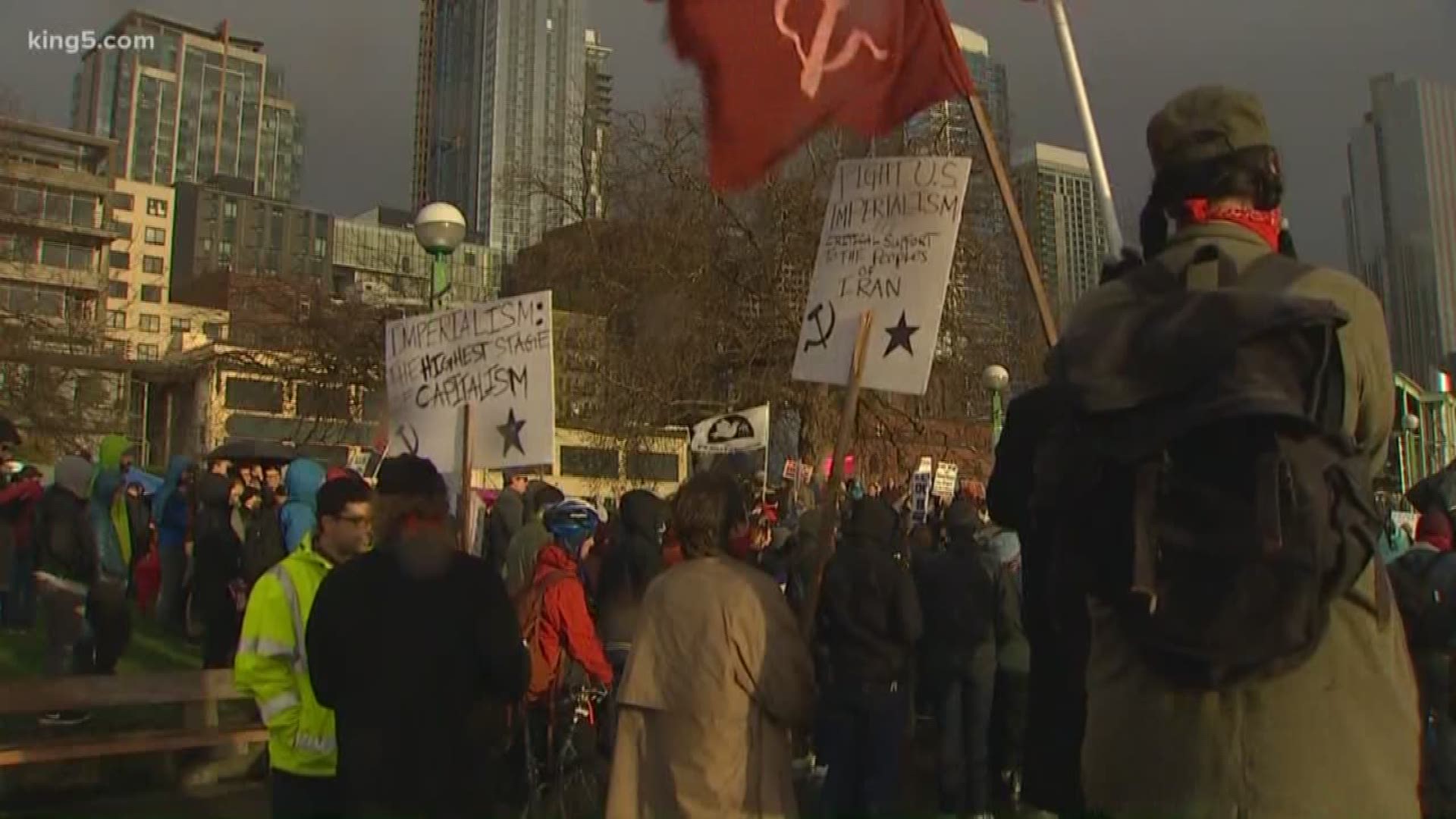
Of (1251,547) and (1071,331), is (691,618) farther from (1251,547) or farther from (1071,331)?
(1251,547)

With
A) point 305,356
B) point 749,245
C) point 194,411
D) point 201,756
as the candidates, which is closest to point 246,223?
point 194,411

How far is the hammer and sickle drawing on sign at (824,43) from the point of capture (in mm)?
5891

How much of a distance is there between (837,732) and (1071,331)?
17.0 ft

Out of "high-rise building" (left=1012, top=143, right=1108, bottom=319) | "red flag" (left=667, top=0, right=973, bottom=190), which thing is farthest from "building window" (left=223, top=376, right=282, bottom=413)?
"red flag" (left=667, top=0, right=973, bottom=190)

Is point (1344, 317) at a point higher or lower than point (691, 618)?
higher

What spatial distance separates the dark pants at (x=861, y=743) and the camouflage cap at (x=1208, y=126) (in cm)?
513

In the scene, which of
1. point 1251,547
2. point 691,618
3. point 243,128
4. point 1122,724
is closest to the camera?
point 1251,547

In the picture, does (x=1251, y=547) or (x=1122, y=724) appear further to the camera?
(x=1122, y=724)

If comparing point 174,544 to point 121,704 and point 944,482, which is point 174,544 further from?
point 944,482

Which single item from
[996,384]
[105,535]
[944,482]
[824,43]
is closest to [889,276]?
[824,43]

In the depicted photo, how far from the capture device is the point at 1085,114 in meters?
5.33

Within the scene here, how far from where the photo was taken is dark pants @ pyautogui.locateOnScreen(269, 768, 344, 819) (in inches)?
176

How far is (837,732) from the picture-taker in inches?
281

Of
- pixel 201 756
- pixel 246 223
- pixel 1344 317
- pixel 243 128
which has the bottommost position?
pixel 201 756
